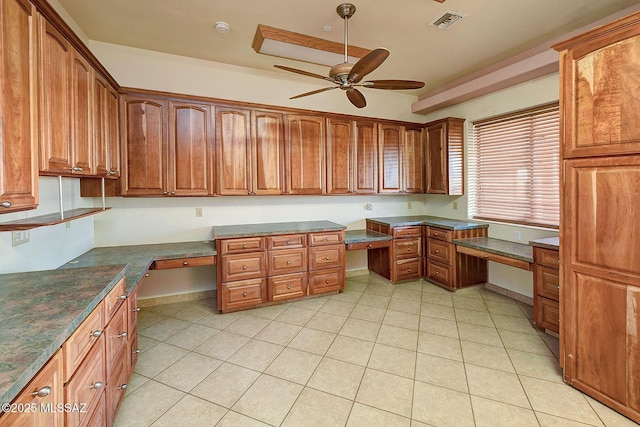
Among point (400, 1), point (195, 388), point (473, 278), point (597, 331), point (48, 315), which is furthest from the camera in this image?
point (473, 278)

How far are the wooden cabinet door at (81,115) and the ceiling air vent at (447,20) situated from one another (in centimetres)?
290

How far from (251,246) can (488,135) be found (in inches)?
139

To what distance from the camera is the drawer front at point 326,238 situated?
3484mm

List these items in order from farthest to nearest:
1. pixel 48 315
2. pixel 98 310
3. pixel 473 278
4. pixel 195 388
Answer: pixel 473 278, pixel 195 388, pixel 98 310, pixel 48 315

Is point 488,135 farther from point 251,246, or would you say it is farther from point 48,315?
point 48,315

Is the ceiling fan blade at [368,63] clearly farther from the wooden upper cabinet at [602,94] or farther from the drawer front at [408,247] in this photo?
the drawer front at [408,247]

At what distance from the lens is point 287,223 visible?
3865mm

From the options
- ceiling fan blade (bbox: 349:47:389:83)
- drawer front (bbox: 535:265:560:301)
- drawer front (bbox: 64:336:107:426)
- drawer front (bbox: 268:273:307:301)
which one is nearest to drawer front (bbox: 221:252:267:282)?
drawer front (bbox: 268:273:307:301)

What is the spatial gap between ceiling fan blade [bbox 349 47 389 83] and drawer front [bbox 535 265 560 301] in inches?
96.4

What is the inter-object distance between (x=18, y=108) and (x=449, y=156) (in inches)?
168

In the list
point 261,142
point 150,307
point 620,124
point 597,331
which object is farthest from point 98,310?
point 620,124

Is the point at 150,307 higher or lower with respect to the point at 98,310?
lower

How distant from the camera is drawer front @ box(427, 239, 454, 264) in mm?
3739

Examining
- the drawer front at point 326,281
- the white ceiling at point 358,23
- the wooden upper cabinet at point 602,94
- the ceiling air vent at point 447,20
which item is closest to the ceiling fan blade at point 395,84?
the white ceiling at point 358,23
